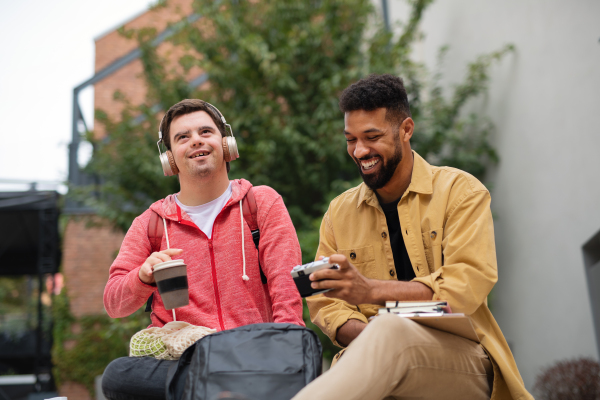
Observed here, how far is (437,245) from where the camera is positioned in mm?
2246

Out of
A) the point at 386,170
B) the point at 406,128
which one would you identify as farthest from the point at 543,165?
the point at 386,170

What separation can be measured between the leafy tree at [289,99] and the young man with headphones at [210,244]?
4775mm

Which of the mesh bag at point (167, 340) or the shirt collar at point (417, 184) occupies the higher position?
the shirt collar at point (417, 184)

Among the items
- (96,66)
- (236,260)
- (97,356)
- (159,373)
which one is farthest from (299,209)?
(96,66)

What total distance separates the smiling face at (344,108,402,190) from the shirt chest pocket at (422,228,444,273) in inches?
13.3

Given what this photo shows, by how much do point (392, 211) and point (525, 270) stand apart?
15.8 ft

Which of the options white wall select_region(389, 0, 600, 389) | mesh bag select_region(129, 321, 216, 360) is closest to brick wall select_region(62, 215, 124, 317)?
white wall select_region(389, 0, 600, 389)

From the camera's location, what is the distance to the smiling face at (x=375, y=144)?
2352 mm

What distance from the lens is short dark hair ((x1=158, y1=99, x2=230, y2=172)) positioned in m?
2.73

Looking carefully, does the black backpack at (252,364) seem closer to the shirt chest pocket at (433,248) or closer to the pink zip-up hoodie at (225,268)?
the pink zip-up hoodie at (225,268)

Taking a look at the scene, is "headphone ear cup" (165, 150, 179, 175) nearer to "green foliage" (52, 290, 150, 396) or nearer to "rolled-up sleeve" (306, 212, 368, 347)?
"rolled-up sleeve" (306, 212, 368, 347)

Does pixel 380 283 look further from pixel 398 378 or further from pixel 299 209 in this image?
pixel 299 209

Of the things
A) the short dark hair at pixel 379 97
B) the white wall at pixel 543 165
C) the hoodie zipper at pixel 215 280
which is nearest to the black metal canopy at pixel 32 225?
the white wall at pixel 543 165

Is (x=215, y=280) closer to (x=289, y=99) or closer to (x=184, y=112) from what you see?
(x=184, y=112)
